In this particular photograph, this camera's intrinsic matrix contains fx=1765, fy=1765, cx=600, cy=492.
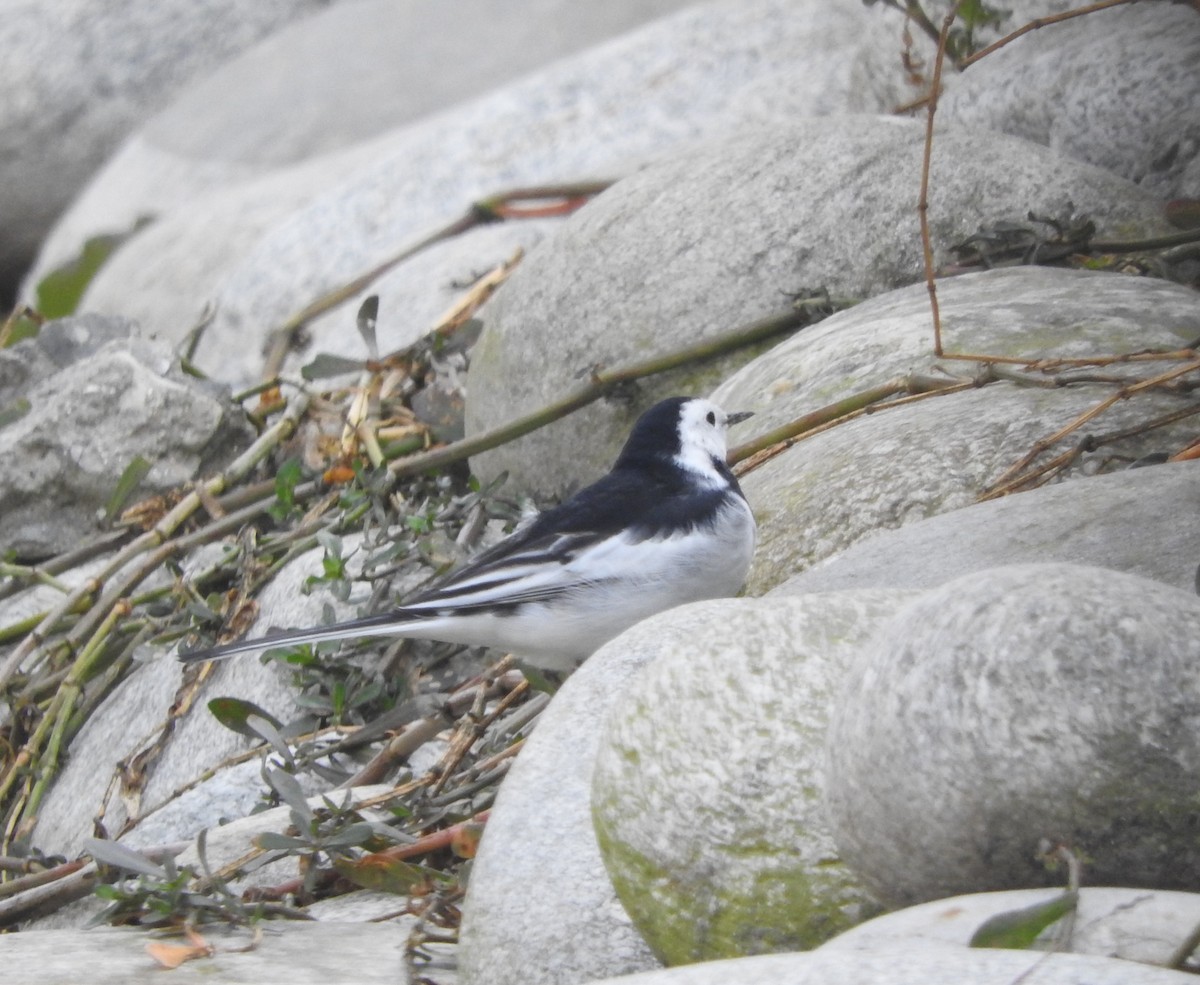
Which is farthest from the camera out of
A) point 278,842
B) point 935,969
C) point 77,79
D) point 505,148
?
point 77,79

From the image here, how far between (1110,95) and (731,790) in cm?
378

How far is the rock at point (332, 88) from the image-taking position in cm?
1080

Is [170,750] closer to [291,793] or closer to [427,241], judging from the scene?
[291,793]

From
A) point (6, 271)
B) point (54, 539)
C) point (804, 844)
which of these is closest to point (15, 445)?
point (54, 539)

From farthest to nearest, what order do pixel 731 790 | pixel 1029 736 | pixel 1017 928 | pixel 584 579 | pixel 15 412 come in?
1. pixel 15 412
2. pixel 584 579
3. pixel 731 790
4. pixel 1029 736
5. pixel 1017 928

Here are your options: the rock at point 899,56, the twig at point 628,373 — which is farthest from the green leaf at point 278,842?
the rock at point 899,56

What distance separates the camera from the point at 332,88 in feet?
36.4

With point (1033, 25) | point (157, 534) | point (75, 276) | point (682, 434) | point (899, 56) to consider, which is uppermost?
point (1033, 25)

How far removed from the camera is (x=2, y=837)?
16.4 ft

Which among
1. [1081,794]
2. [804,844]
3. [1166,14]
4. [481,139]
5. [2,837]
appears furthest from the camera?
[481,139]

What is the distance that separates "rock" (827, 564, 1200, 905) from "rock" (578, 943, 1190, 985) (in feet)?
0.86

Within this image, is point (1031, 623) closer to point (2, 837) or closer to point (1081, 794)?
point (1081, 794)

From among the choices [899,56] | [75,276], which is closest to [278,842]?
[899,56]

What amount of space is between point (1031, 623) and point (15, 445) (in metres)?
4.36
